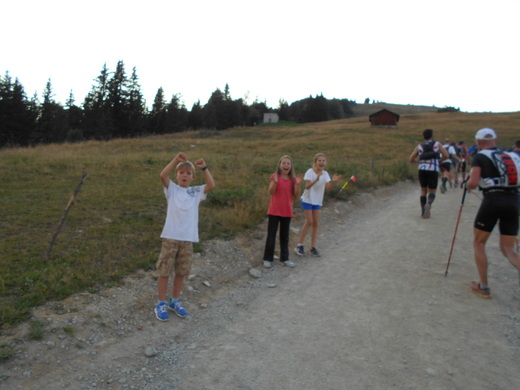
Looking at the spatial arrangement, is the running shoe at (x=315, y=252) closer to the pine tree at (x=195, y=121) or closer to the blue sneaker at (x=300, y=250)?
the blue sneaker at (x=300, y=250)

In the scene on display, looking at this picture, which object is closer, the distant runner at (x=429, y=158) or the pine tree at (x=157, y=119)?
the distant runner at (x=429, y=158)

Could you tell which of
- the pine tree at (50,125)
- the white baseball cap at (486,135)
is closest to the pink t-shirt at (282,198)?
the white baseball cap at (486,135)

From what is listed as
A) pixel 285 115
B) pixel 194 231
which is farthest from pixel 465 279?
pixel 285 115

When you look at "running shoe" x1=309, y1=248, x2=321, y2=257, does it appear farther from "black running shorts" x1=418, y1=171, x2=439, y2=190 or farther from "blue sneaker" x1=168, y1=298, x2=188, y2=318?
"black running shorts" x1=418, y1=171, x2=439, y2=190

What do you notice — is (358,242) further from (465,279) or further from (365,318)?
(365,318)

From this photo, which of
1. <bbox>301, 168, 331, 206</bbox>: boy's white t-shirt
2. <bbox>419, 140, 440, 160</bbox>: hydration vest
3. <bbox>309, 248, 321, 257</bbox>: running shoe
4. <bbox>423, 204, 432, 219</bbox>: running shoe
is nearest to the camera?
<bbox>301, 168, 331, 206</bbox>: boy's white t-shirt

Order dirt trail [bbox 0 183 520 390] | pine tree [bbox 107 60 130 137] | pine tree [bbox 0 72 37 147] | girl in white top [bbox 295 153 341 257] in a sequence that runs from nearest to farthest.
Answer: dirt trail [bbox 0 183 520 390] → girl in white top [bbox 295 153 341 257] → pine tree [bbox 0 72 37 147] → pine tree [bbox 107 60 130 137]

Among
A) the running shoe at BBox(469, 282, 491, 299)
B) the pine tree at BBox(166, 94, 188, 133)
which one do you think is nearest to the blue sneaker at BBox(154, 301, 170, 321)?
the running shoe at BBox(469, 282, 491, 299)

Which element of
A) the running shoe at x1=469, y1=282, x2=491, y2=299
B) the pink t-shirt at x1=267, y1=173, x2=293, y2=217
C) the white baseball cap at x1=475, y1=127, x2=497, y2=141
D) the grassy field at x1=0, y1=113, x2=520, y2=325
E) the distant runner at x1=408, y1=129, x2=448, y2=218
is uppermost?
the white baseball cap at x1=475, y1=127, x2=497, y2=141

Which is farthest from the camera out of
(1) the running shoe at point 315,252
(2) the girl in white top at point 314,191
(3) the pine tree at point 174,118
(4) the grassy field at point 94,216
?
(3) the pine tree at point 174,118

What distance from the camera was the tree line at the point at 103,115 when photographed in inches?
2127

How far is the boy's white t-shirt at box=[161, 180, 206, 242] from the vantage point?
4.84 metres

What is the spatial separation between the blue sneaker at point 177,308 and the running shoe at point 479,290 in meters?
3.91

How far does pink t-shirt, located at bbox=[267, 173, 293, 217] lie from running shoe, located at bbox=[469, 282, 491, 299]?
9.75 ft
